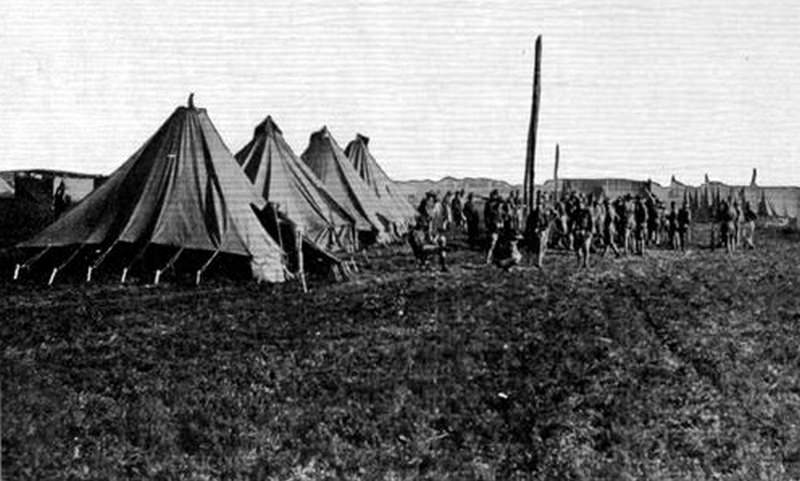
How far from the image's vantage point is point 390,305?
15.4 metres

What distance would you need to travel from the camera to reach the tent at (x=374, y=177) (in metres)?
34.6

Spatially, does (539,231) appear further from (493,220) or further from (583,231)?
(493,220)

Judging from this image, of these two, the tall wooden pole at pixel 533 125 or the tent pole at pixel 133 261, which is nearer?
the tent pole at pixel 133 261

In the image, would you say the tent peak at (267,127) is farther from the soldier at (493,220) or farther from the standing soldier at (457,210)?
the standing soldier at (457,210)

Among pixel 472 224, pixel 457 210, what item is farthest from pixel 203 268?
pixel 457 210

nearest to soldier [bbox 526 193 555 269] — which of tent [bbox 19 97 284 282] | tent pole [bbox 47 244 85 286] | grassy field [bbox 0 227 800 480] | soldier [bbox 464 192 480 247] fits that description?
soldier [bbox 464 192 480 247]

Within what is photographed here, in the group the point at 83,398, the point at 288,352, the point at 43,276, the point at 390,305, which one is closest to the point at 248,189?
the point at 43,276

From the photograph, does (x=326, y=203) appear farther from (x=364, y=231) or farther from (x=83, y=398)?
(x=83, y=398)

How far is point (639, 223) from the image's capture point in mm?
26625

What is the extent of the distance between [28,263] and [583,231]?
13.3m

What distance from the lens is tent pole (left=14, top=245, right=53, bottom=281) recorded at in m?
A: 17.6

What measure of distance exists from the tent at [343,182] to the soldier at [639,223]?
27.3ft

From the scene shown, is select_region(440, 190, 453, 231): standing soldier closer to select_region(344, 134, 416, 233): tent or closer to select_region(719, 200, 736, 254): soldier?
select_region(344, 134, 416, 233): tent

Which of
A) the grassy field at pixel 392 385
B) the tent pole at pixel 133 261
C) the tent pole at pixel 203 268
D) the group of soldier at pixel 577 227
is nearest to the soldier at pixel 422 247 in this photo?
the group of soldier at pixel 577 227
